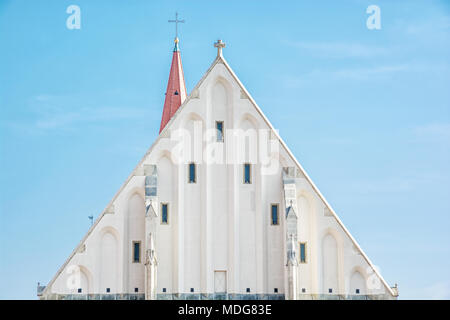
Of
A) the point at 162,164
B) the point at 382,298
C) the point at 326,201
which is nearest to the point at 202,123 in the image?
the point at 162,164

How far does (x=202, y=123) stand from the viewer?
82688 mm

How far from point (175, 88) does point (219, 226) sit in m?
31.1

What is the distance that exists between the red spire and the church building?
27.2 metres

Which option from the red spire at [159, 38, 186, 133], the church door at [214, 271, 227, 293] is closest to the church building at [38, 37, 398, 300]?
the church door at [214, 271, 227, 293]

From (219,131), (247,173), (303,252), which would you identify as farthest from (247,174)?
(303,252)

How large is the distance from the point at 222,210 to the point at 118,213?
623 cm

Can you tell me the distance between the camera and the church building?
8038cm

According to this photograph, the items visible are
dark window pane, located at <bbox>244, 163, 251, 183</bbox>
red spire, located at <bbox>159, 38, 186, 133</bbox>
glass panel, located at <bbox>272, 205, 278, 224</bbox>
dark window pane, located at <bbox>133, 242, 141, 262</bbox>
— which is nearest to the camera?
dark window pane, located at <bbox>133, 242, 141, 262</bbox>

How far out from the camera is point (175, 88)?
365ft

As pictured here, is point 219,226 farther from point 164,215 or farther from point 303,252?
point 303,252

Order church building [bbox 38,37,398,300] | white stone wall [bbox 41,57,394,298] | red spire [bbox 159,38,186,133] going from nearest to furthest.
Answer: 1. church building [bbox 38,37,398,300]
2. white stone wall [bbox 41,57,394,298]
3. red spire [bbox 159,38,186,133]

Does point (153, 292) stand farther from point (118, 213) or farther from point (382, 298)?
point (382, 298)

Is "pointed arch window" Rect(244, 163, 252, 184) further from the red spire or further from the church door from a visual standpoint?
the red spire

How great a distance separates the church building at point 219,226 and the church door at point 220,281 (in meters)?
0.06
